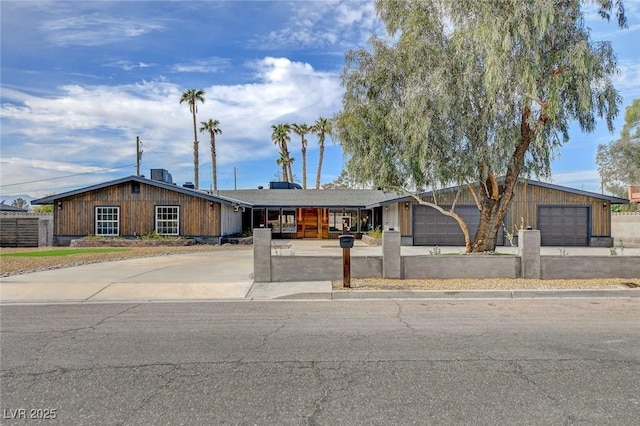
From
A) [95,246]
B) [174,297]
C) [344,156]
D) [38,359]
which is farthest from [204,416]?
[95,246]

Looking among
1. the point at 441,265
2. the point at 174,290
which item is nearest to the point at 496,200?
the point at 441,265

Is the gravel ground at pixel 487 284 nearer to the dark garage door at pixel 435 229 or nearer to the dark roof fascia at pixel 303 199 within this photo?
the dark garage door at pixel 435 229

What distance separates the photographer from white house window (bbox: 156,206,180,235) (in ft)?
77.8

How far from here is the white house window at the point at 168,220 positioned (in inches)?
933

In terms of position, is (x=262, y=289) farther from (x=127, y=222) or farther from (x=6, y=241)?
(x=6, y=241)

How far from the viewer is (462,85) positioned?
11.8 m

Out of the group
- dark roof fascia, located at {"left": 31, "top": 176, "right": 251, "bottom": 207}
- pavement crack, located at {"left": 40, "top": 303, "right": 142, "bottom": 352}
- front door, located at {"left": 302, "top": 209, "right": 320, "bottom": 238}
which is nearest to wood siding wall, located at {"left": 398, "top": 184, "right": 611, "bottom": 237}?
front door, located at {"left": 302, "top": 209, "right": 320, "bottom": 238}

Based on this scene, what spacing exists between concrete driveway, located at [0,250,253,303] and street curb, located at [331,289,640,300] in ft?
8.32

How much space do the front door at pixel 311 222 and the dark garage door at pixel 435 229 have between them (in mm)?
7895

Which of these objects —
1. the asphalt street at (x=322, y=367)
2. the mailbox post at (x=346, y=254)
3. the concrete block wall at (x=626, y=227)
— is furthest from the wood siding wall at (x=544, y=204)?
the asphalt street at (x=322, y=367)

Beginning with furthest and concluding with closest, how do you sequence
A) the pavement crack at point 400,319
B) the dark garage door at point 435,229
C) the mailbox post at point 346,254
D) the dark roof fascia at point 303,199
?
the dark roof fascia at point 303,199, the dark garage door at point 435,229, the mailbox post at point 346,254, the pavement crack at point 400,319

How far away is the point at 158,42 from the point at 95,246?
12593 mm

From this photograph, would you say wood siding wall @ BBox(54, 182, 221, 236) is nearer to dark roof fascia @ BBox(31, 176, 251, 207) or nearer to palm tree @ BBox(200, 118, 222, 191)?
dark roof fascia @ BBox(31, 176, 251, 207)

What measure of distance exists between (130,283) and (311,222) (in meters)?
19.2
